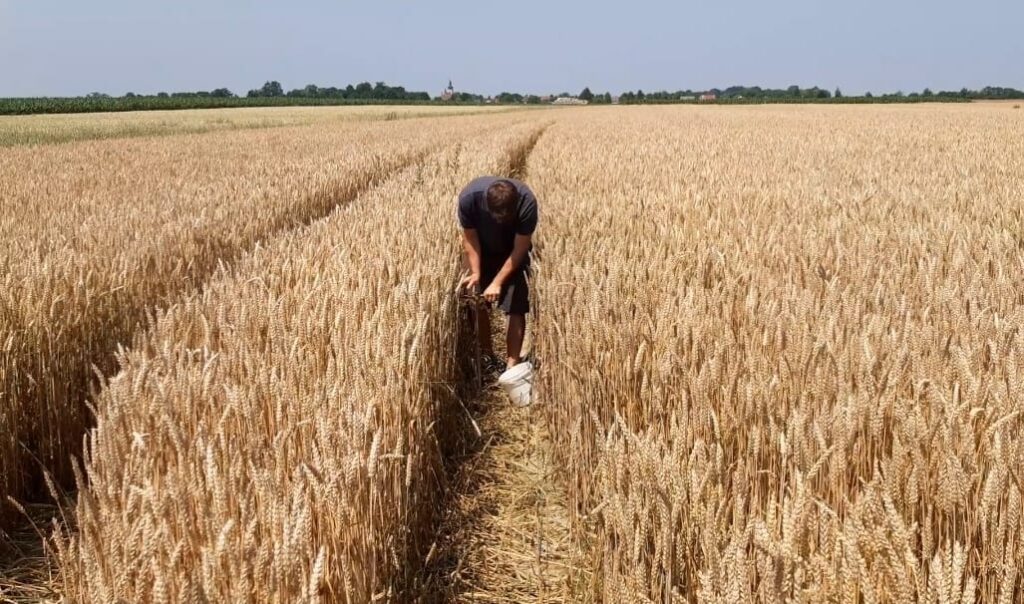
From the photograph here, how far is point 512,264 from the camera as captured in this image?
4.04 meters

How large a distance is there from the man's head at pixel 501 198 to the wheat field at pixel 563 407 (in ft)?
1.17

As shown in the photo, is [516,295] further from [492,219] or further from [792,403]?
[792,403]

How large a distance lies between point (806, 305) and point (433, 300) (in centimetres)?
159

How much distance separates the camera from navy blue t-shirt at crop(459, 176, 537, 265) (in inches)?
162

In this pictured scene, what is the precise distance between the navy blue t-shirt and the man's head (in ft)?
0.33

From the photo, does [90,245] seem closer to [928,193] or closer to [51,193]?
[51,193]

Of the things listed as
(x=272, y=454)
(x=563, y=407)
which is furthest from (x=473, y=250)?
(x=272, y=454)

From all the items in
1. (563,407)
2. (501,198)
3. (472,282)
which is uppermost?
(501,198)

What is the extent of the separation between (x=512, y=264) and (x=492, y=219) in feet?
1.38

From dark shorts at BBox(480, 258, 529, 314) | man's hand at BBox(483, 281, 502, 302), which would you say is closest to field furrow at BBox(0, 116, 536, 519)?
man's hand at BBox(483, 281, 502, 302)

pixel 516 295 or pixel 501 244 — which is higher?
pixel 501 244

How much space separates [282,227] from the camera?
6438 mm

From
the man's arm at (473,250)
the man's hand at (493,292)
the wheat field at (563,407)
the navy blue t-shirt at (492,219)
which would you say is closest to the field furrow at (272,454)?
the wheat field at (563,407)

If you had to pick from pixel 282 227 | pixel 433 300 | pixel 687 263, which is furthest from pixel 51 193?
pixel 687 263
